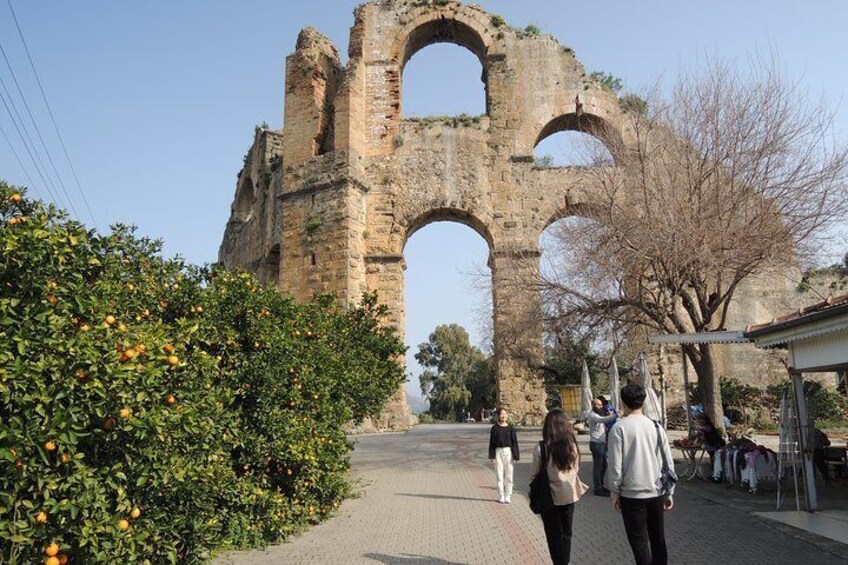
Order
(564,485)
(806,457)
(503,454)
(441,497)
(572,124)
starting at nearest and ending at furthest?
(564,485) → (806,457) → (503,454) → (441,497) → (572,124)

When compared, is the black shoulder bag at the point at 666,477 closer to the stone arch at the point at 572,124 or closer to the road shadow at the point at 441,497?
the road shadow at the point at 441,497

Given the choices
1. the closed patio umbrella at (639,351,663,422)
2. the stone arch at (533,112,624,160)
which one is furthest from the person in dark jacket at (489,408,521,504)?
the stone arch at (533,112,624,160)

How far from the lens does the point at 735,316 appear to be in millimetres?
20469

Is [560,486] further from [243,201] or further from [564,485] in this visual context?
[243,201]

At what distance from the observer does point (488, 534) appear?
7016mm

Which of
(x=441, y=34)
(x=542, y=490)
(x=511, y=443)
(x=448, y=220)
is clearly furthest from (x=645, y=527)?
(x=441, y=34)

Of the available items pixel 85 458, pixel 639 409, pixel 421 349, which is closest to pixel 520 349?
pixel 639 409

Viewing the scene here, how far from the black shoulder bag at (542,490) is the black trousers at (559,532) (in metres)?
0.06

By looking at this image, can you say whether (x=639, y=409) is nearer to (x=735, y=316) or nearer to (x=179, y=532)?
(x=179, y=532)

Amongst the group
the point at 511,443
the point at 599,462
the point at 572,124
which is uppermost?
the point at 572,124

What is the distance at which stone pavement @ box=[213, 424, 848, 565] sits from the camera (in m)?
5.98

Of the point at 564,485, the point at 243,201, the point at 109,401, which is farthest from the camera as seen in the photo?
the point at 243,201

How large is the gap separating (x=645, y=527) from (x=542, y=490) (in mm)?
835

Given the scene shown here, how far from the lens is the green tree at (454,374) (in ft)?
132
